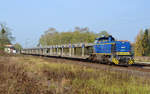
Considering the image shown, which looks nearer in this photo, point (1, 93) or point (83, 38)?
point (1, 93)

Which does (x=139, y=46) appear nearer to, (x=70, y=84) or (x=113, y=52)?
(x=113, y=52)

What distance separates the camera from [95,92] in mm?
4746

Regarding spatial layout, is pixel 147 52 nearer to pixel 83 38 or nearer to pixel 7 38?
pixel 83 38

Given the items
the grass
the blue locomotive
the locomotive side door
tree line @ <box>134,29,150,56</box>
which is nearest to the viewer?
the grass

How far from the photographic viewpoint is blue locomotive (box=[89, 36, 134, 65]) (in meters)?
15.1

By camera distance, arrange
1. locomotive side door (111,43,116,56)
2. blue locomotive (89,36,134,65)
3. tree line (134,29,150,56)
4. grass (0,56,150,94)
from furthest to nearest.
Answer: tree line (134,29,150,56), locomotive side door (111,43,116,56), blue locomotive (89,36,134,65), grass (0,56,150,94)

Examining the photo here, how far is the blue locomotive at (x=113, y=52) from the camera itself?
1512cm

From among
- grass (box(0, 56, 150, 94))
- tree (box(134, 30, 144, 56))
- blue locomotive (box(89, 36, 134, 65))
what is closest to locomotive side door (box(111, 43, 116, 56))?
→ blue locomotive (box(89, 36, 134, 65))

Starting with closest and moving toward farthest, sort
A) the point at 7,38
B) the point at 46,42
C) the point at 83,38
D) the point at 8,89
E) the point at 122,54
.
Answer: the point at 8,89, the point at 122,54, the point at 7,38, the point at 83,38, the point at 46,42

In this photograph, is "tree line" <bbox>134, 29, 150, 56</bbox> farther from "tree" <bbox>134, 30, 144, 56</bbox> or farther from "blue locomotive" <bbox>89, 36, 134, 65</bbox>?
"blue locomotive" <bbox>89, 36, 134, 65</bbox>

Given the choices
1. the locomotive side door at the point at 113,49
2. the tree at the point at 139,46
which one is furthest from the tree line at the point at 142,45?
the locomotive side door at the point at 113,49

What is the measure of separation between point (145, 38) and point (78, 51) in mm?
49707

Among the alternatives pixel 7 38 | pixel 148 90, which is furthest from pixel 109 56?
pixel 7 38

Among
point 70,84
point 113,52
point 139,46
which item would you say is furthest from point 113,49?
point 139,46
